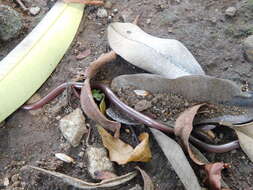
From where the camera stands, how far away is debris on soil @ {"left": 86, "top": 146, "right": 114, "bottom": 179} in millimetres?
1707

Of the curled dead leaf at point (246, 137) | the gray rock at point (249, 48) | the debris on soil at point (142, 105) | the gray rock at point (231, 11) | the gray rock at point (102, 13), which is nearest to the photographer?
the curled dead leaf at point (246, 137)

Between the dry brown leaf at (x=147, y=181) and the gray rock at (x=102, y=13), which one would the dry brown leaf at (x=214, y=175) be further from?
the gray rock at (x=102, y=13)

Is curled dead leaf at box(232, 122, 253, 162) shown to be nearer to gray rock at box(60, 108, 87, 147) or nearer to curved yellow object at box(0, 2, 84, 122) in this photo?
gray rock at box(60, 108, 87, 147)

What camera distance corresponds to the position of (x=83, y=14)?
2.36 meters

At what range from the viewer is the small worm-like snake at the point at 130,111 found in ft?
5.61

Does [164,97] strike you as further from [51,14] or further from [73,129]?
[51,14]

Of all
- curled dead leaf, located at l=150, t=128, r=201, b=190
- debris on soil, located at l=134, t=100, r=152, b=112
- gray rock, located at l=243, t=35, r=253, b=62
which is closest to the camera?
curled dead leaf, located at l=150, t=128, r=201, b=190

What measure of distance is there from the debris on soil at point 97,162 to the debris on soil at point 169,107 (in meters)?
0.28

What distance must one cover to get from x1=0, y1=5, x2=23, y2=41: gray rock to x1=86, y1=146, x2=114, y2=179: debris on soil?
2.94ft

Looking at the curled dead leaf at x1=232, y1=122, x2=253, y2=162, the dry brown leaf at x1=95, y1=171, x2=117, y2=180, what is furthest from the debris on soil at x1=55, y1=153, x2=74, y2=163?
the curled dead leaf at x1=232, y1=122, x2=253, y2=162

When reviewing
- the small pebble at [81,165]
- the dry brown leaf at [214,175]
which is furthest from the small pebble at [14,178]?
the dry brown leaf at [214,175]

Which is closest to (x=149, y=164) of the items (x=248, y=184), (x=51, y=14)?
(x=248, y=184)

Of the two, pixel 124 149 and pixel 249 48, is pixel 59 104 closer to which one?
pixel 124 149

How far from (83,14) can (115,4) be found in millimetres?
209
